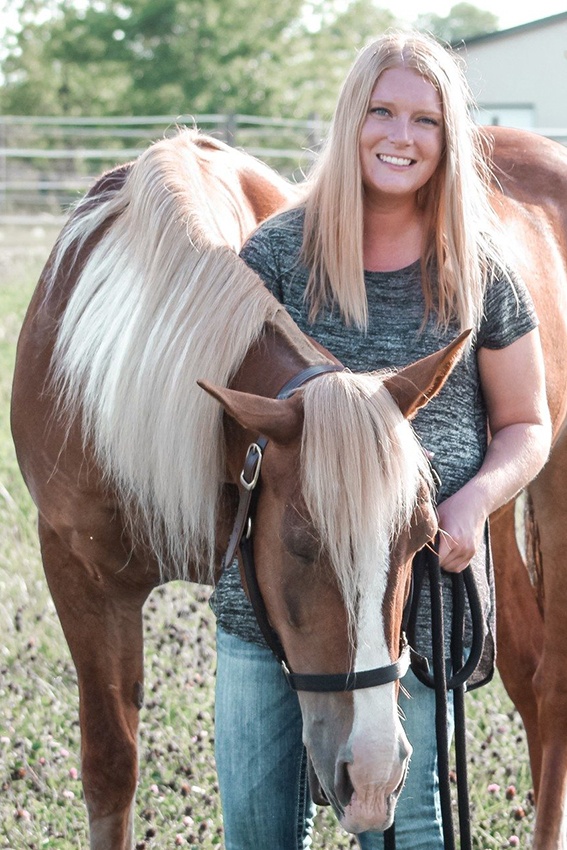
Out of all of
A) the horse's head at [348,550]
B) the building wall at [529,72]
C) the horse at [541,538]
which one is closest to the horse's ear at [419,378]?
the horse's head at [348,550]

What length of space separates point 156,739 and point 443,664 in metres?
1.45

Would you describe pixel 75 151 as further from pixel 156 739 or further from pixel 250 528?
pixel 250 528

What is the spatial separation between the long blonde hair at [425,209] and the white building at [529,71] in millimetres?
25888

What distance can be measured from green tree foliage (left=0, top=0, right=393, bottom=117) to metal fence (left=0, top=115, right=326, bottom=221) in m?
1.86

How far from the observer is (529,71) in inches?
1095

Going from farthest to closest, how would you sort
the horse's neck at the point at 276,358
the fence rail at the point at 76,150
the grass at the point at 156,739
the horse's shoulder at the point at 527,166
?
the fence rail at the point at 76,150
the horse's shoulder at the point at 527,166
the grass at the point at 156,739
the horse's neck at the point at 276,358

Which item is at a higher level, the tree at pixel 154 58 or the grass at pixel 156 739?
the tree at pixel 154 58

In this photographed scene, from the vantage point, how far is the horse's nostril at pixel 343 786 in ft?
5.21

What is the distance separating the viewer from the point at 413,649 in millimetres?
1973

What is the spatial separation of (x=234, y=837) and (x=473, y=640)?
1.91 ft

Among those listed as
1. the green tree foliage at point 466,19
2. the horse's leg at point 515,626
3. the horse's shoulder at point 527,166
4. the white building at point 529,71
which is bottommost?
the horse's leg at point 515,626

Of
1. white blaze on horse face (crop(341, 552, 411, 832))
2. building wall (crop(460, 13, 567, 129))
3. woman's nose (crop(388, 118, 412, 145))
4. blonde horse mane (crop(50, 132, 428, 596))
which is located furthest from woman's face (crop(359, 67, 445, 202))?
building wall (crop(460, 13, 567, 129))

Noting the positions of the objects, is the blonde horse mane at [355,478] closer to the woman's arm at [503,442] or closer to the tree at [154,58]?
the woman's arm at [503,442]

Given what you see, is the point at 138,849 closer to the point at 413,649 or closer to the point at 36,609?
the point at 413,649
